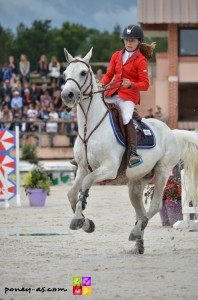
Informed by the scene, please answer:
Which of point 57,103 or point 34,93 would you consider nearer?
point 57,103

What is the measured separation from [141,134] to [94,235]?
8.18 feet

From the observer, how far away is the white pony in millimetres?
12297

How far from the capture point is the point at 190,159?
14125 mm

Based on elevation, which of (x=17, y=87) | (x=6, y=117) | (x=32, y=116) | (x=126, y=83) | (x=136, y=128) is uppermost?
(x=126, y=83)

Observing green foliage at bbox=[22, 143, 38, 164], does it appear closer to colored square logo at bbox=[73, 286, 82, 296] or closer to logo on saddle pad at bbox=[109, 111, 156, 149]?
logo on saddle pad at bbox=[109, 111, 156, 149]

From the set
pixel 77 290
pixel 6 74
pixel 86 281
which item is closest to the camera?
pixel 77 290

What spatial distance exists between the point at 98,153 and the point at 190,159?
1986 millimetres

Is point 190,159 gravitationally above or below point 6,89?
above

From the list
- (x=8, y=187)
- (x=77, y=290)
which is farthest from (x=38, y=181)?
(x=77, y=290)

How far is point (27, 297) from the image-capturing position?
30.9 ft

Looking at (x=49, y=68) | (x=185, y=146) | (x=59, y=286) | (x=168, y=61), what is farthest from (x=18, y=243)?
(x=168, y=61)

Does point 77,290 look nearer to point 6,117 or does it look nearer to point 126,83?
point 126,83

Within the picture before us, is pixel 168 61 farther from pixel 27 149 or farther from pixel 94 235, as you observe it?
pixel 94 235

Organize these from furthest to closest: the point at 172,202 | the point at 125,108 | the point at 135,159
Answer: the point at 172,202
the point at 125,108
the point at 135,159
